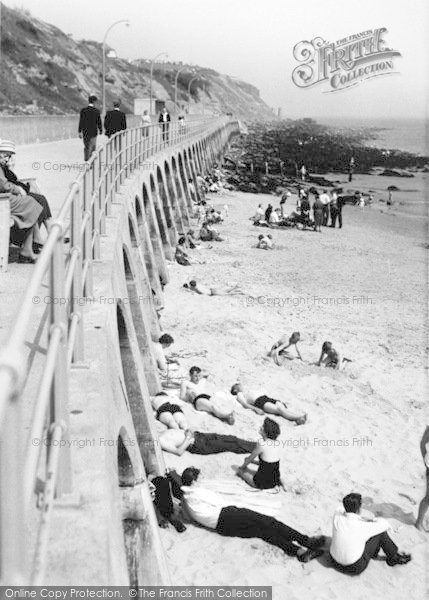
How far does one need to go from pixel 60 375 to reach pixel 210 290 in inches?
539

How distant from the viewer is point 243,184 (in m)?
42.8

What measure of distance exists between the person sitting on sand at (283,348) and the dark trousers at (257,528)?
5.21 m

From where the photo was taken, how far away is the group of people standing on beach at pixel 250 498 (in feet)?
21.4

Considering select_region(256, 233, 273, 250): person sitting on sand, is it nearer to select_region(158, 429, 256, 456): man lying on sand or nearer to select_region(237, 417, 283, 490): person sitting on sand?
select_region(158, 429, 256, 456): man lying on sand

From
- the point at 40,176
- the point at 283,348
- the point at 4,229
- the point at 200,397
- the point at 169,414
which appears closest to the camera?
the point at 4,229

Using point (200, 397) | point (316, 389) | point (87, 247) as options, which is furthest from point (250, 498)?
point (316, 389)

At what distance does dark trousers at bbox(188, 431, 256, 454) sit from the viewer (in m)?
8.59

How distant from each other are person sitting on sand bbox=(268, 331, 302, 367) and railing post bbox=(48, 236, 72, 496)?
935 centimetres

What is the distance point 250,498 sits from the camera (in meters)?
7.50

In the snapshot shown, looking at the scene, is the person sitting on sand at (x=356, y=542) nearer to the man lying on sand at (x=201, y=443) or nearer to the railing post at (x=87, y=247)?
the man lying on sand at (x=201, y=443)

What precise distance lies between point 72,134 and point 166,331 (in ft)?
56.1

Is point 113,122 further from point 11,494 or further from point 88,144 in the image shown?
point 11,494

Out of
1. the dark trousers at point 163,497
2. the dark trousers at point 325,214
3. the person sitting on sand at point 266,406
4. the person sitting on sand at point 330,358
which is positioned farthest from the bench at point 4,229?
the dark trousers at point 325,214

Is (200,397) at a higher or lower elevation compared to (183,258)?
lower
